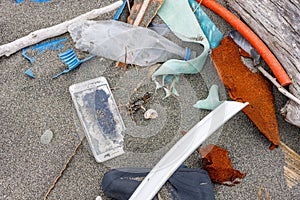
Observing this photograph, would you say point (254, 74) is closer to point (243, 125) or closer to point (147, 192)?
point (243, 125)

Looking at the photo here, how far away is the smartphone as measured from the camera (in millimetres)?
1862

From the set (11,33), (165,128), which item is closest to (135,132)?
(165,128)

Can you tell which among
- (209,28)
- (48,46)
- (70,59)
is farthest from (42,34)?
(209,28)

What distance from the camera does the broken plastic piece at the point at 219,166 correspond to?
71.5 inches

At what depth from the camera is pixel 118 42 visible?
80.9 inches

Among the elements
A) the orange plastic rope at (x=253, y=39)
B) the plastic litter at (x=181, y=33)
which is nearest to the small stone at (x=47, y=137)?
the plastic litter at (x=181, y=33)

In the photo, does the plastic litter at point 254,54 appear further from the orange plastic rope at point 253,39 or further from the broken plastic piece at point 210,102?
the broken plastic piece at point 210,102

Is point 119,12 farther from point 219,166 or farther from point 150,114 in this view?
point 219,166

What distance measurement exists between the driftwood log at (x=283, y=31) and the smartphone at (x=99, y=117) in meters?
0.83

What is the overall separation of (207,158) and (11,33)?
1.18m

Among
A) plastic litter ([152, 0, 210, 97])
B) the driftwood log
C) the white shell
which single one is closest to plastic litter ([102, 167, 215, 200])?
the white shell

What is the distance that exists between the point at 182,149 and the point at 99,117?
1.46 feet

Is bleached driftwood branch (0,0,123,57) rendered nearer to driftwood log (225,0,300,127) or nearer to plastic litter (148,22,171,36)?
plastic litter (148,22,171,36)

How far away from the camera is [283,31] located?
1.93m
